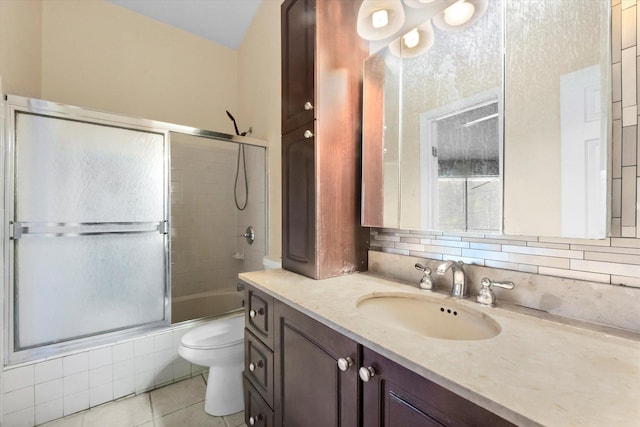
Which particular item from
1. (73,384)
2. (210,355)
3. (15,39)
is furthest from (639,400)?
A: (15,39)

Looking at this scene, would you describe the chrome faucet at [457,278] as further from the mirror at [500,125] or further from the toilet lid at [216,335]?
the toilet lid at [216,335]

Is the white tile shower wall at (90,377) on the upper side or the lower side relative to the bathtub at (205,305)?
lower

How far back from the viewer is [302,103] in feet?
4.34

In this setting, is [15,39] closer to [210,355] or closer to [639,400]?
[210,355]

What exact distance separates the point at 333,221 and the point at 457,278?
0.58m

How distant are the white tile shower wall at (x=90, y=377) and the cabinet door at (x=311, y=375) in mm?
1168

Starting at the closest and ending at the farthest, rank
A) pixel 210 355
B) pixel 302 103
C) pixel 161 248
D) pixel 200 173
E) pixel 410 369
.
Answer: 1. pixel 410 369
2. pixel 302 103
3. pixel 210 355
4. pixel 161 248
5. pixel 200 173

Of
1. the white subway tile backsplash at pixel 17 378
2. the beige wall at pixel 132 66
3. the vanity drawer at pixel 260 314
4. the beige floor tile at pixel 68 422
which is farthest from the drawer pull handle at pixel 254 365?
the beige wall at pixel 132 66

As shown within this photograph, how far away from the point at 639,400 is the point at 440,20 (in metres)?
1.24

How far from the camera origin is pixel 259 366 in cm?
120

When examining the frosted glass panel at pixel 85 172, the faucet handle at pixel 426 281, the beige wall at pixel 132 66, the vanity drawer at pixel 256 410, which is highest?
the beige wall at pixel 132 66

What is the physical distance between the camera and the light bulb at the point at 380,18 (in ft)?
4.09

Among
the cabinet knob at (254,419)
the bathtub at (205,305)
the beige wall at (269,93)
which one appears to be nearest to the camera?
the cabinet knob at (254,419)

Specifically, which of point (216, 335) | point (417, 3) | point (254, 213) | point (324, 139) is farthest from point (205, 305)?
point (417, 3)
